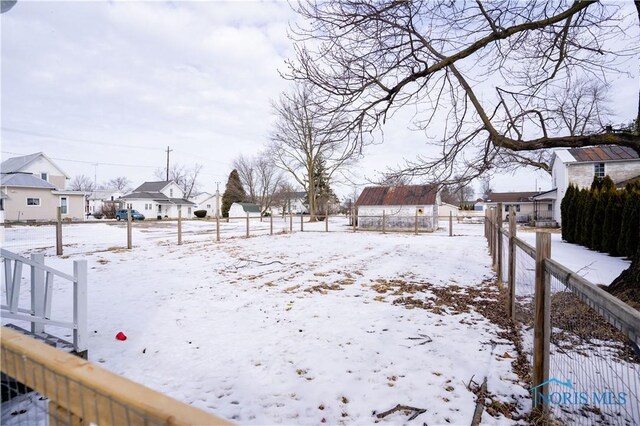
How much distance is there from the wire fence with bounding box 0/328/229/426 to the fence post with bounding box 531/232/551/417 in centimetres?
238

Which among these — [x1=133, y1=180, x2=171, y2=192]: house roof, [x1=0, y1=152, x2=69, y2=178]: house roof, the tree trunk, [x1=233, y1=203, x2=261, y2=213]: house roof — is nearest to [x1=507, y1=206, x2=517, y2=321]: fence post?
the tree trunk

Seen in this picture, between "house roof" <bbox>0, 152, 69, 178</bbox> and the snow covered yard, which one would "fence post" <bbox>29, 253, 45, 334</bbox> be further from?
"house roof" <bbox>0, 152, 69, 178</bbox>

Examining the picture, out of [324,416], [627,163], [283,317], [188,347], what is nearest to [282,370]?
[324,416]

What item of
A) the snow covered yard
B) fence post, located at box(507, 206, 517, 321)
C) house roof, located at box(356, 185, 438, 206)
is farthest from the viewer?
house roof, located at box(356, 185, 438, 206)

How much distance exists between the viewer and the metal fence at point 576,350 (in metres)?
1.67

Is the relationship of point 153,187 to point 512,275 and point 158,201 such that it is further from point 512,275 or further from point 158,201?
point 512,275

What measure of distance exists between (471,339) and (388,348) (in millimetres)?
1026

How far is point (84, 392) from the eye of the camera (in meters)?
0.94

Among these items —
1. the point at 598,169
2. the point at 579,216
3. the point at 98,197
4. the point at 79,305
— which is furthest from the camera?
the point at 98,197

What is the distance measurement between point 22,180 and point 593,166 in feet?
144

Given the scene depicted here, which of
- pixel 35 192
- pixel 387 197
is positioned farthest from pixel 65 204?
pixel 387 197

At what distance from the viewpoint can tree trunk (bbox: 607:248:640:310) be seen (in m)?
4.09

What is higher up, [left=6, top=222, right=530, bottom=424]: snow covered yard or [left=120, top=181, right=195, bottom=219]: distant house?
[left=120, top=181, right=195, bottom=219]: distant house

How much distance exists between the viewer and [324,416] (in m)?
2.46
